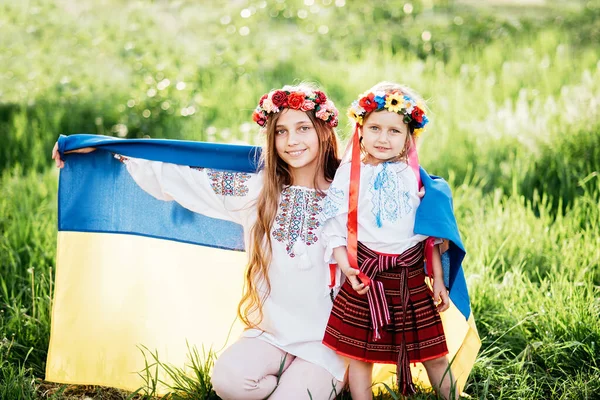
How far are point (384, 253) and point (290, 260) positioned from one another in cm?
43

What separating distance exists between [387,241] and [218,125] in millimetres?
3744

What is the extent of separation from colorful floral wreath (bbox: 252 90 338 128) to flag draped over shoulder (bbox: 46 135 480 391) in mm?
604

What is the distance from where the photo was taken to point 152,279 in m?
→ 3.38

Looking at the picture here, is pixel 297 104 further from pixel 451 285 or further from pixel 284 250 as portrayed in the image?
pixel 451 285

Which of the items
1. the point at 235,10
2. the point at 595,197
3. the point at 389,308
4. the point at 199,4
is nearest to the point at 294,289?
the point at 389,308

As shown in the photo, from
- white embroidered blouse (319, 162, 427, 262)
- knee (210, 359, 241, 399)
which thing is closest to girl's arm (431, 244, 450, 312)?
white embroidered blouse (319, 162, 427, 262)

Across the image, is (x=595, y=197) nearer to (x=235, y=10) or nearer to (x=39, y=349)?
(x=39, y=349)

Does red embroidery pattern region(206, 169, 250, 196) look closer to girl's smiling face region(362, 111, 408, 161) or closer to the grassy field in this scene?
girl's smiling face region(362, 111, 408, 161)

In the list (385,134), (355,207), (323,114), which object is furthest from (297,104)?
(355,207)

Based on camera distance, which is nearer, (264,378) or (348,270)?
(348,270)

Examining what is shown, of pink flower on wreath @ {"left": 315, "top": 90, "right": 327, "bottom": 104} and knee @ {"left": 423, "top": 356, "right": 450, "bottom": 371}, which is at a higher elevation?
pink flower on wreath @ {"left": 315, "top": 90, "right": 327, "bottom": 104}

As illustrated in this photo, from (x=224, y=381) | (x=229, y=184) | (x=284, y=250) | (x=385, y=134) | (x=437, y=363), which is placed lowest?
(x=224, y=381)

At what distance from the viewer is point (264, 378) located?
3000 mm

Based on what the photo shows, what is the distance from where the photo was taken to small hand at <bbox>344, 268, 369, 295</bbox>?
110 inches
